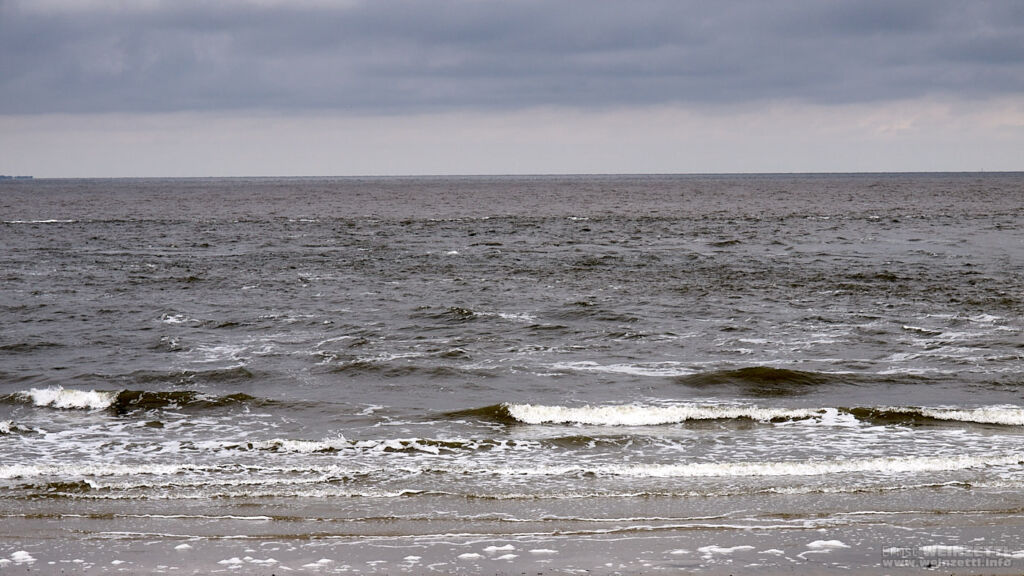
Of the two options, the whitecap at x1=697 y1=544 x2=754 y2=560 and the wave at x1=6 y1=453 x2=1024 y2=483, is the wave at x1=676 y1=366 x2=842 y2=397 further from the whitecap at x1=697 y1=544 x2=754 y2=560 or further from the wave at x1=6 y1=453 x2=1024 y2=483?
the whitecap at x1=697 y1=544 x2=754 y2=560

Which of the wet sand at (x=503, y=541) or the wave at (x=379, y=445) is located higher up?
the wet sand at (x=503, y=541)

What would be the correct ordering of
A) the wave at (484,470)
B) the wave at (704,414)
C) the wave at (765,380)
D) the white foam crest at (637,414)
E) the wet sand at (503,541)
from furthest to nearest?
the wave at (765,380) < the white foam crest at (637,414) < the wave at (704,414) < the wave at (484,470) < the wet sand at (503,541)

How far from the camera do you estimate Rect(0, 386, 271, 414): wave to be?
14.7 m

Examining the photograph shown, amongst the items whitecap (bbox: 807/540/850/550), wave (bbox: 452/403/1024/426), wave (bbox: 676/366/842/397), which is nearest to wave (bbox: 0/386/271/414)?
wave (bbox: 452/403/1024/426)

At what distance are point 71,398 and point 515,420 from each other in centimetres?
738

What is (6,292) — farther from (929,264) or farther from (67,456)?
(929,264)

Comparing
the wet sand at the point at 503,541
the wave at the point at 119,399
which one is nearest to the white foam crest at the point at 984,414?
the wet sand at the point at 503,541

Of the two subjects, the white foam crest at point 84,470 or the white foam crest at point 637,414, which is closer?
the white foam crest at point 84,470

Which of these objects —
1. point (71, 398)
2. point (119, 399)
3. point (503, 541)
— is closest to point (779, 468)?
point (503, 541)

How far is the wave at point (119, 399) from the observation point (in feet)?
48.3

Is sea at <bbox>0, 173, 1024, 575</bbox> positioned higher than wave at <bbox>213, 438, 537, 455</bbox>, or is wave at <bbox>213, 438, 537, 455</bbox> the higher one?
sea at <bbox>0, 173, 1024, 575</bbox>

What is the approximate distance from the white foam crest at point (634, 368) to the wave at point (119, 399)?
18.5 feet

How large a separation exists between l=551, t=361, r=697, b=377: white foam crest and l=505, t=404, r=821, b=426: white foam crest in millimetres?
2343

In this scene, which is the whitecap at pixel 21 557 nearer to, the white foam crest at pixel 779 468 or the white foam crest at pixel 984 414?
the white foam crest at pixel 779 468
